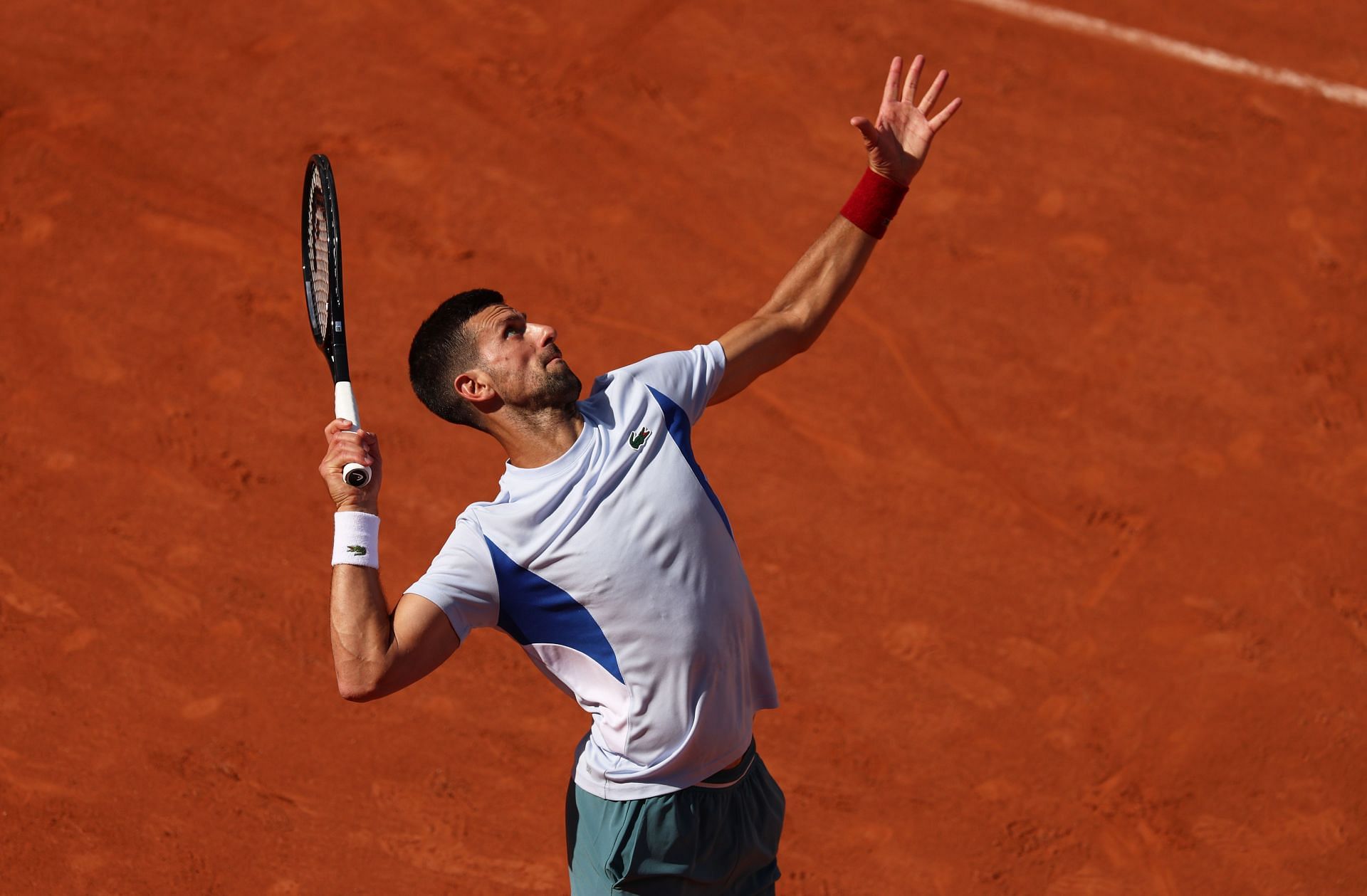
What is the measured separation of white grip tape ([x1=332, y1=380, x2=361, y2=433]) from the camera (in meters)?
3.77

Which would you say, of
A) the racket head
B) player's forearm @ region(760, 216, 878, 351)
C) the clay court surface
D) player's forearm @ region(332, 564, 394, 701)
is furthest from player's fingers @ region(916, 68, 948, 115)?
the clay court surface

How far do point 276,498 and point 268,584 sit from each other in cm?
53

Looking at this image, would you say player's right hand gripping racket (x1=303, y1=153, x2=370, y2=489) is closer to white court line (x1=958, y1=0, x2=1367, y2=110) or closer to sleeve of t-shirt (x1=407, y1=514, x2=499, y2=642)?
sleeve of t-shirt (x1=407, y1=514, x2=499, y2=642)

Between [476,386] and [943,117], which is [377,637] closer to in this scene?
[476,386]

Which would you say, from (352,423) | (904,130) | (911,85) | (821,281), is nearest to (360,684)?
(352,423)

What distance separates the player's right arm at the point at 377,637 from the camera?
3.29m

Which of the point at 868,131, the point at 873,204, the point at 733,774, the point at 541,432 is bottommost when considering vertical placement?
the point at 733,774

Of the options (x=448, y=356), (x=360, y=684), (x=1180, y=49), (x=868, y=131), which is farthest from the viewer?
(x=1180, y=49)

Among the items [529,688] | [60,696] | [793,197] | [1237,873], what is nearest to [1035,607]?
[1237,873]

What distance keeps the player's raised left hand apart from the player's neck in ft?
4.45

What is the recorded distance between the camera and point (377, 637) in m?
3.31

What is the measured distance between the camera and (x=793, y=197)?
8383mm

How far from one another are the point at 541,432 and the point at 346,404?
0.63 m

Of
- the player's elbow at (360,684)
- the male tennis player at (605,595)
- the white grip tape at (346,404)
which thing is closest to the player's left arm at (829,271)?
the male tennis player at (605,595)
